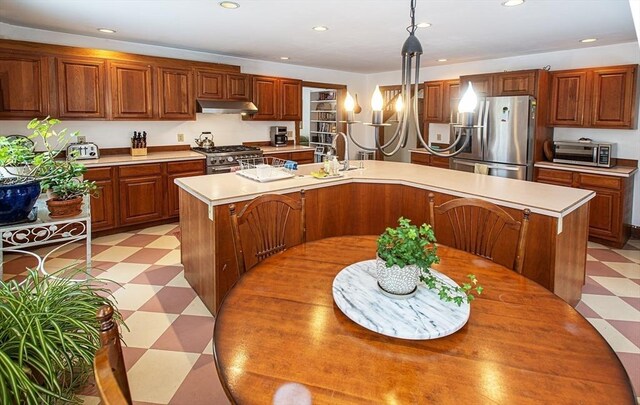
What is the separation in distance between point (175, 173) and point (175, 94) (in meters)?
1.04

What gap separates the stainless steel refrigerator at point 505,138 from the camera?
4930mm

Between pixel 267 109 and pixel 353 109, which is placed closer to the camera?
pixel 353 109

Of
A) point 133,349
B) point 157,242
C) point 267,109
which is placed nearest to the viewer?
point 133,349

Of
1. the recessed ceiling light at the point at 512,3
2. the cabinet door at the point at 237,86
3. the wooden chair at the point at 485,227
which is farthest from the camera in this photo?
the cabinet door at the point at 237,86

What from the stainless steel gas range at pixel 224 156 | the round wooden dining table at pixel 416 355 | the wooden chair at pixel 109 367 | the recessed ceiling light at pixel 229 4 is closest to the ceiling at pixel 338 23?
the recessed ceiling light at pixel 229 4

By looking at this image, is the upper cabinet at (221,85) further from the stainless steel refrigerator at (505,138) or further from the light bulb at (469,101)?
the light bulb at (469,101)

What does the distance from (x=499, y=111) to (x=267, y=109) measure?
10.7 feet

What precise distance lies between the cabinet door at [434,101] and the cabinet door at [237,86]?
2852mm

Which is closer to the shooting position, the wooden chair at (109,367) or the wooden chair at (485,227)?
the wooden chair at (109,367)

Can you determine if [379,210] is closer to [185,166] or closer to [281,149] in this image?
[185,166]

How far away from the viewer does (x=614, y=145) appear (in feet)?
15.6

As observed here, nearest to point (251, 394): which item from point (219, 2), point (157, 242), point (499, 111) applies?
point (219, 2)

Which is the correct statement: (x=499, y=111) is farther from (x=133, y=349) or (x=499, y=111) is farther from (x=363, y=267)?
(x=133, y=349)

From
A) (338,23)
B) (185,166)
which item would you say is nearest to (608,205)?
(338,23)
